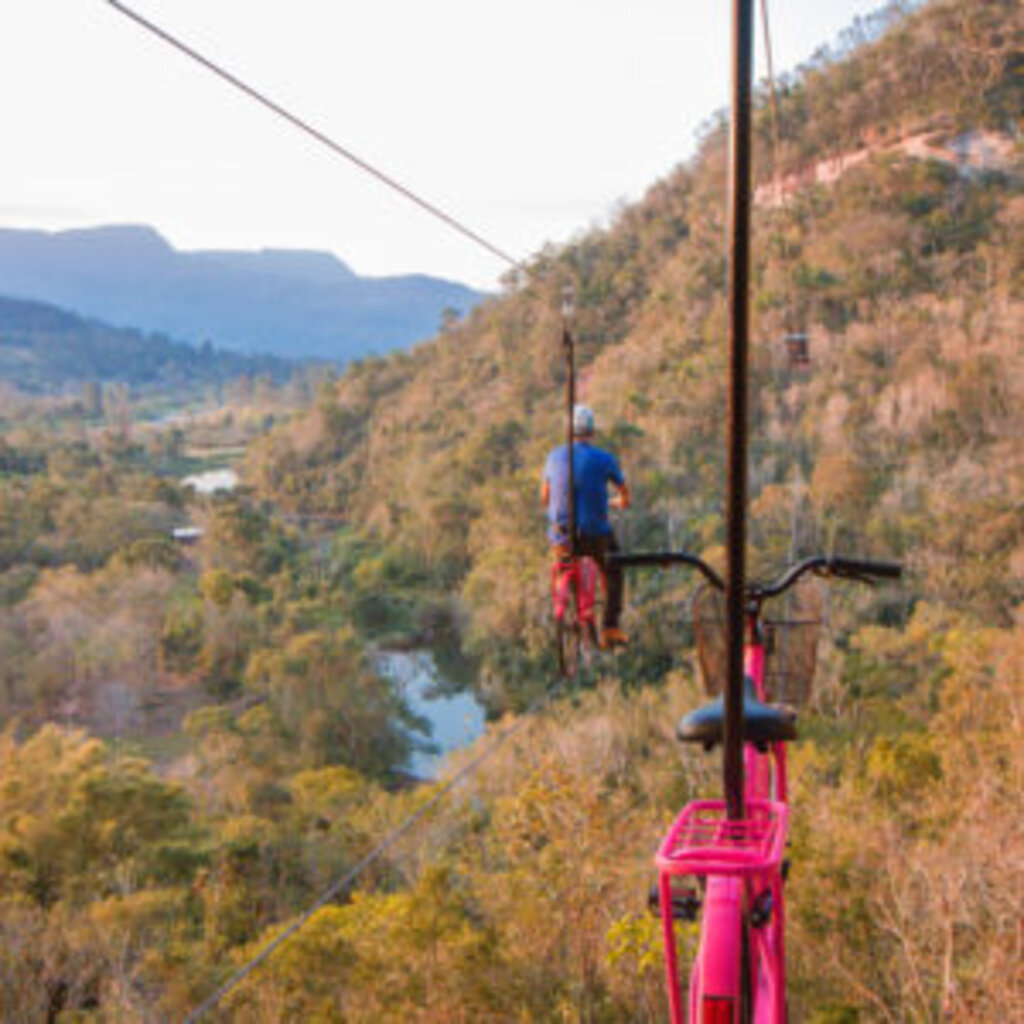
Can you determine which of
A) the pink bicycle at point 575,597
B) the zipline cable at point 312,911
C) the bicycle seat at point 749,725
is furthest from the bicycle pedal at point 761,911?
the pink bicycle at point 575,597

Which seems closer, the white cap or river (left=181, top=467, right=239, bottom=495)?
the white cap

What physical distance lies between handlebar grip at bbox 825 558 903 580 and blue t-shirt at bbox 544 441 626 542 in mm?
2434

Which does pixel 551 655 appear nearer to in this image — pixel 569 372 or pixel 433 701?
pixel 433 701

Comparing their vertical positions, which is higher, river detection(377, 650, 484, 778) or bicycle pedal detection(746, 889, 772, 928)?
bicycle pedal detection(746, 889, 772, 928)

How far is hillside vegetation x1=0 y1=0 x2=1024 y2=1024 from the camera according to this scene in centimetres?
1105

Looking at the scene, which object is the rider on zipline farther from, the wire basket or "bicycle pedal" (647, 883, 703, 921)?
"bicycle pedal" (647, 883, 703, 921)

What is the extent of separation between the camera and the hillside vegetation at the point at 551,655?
36.3 feet

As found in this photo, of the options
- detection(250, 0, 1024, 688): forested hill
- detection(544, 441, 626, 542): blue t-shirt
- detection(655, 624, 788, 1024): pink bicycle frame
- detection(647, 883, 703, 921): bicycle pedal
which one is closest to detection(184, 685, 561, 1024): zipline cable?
detection(544, 441, 626, 542): blue t-shirt

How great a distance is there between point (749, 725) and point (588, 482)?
136 inches

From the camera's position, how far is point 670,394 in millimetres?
35875

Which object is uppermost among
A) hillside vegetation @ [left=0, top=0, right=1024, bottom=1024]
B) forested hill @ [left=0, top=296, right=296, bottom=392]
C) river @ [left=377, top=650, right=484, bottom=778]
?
forested hill @ [left=0, top=296, right=296, bottom=392]

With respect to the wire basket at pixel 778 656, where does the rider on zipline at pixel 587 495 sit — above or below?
→ above

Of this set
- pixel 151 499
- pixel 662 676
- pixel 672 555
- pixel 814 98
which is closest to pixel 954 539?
pixel 662 676

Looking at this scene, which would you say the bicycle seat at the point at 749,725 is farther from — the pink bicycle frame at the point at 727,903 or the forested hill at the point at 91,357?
the forested hill at the point at 91,357
